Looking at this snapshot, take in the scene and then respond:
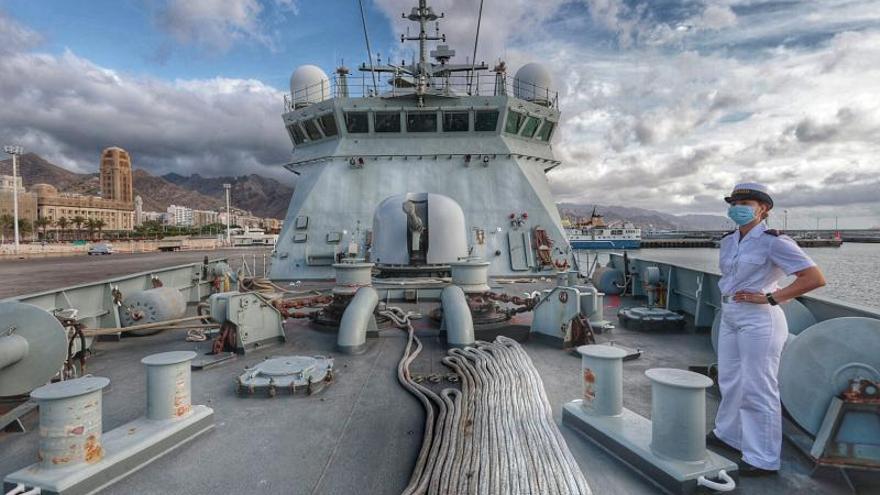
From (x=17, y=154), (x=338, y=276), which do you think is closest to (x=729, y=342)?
(x=338, y=276)

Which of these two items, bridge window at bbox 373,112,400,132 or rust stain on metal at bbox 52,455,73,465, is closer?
rust stain on metal at bbox 52,455,73,465

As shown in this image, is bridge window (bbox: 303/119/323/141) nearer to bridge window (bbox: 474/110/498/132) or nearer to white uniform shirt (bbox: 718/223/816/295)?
bridge window (bbox: 474/110/498/132)

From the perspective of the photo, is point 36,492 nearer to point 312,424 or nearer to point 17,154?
point 312,424

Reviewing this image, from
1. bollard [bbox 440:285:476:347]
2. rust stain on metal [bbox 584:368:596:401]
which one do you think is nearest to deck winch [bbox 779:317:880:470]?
rust stain on metal [bbox 584:368:596:401]

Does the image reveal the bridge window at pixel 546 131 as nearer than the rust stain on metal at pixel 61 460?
No

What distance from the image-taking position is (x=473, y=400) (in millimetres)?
3672

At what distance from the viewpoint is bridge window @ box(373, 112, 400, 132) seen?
1251 centimetres

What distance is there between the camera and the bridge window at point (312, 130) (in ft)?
43.3

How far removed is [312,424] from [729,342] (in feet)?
9.65

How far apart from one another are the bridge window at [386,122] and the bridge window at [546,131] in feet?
14.3

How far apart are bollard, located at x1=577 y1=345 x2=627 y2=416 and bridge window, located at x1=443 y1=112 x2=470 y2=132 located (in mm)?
10329

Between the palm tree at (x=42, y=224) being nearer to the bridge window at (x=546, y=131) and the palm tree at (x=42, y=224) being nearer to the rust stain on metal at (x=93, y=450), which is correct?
the bridge window at (x=546, y=131)

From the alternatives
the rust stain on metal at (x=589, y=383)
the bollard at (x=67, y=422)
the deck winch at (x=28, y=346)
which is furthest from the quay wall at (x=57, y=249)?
the rust stain on metal at (x=589, y=383)

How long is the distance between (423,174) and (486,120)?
2.36 metres
